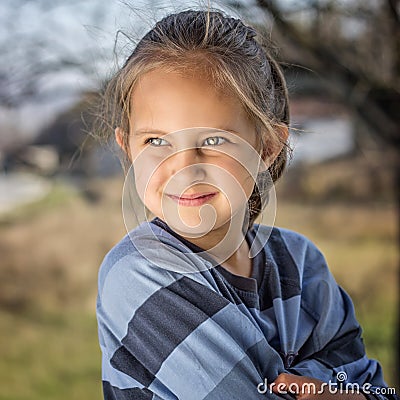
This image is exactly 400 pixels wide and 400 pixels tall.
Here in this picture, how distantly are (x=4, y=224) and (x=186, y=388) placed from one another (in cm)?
271

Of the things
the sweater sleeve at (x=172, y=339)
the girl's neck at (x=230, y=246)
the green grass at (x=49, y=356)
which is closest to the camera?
the sweater sleeve at (x=172, y=339)

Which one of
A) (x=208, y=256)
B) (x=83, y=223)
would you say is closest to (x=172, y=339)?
(x=208, y=256)

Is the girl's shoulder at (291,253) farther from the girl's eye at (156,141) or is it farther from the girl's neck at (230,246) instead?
the girl's eye at (156,141)

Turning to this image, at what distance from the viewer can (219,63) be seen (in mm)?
785

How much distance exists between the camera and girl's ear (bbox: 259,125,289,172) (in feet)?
2.80

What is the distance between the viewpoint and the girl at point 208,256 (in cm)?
71

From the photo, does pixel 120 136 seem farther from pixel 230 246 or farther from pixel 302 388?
pixel 302 388

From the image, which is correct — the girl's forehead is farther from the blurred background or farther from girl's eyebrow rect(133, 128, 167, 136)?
the blurred background

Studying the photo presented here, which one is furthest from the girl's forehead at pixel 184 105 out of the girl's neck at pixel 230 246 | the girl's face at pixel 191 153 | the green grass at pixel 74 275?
the green grass at pixel 74 275

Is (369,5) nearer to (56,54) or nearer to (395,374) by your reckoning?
(56,54)

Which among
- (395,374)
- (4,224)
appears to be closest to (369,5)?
(395,374)

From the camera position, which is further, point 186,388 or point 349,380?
point 349,380

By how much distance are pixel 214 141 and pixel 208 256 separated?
14 centimetres

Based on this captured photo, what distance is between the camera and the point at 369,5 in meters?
2.09
